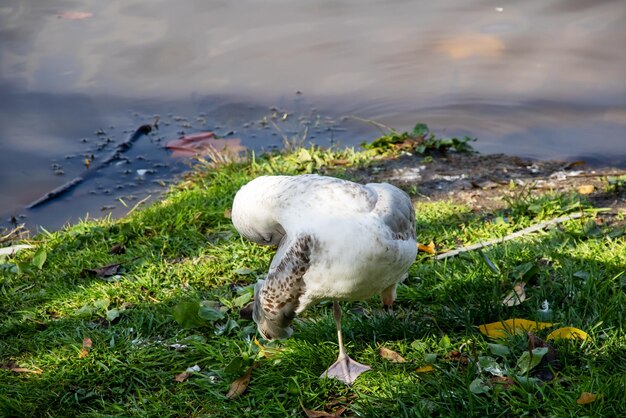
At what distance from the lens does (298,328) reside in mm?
4039

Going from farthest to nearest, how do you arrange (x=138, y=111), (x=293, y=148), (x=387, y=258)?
(x=138, y=111) < (x=293, y=148) < (x=387, y=258)

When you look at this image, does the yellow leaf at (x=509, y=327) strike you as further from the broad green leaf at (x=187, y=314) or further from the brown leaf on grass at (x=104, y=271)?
the brown leaf on grass at (x=104, y=271)

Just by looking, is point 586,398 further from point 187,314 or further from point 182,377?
point 187,314

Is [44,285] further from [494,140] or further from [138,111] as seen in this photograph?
[494,140]

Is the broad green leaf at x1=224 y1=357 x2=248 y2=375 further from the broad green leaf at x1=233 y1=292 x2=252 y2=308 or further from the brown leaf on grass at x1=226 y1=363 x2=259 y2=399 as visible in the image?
the broad green leaf at x1=233 y1=292 x2=252 y2=308

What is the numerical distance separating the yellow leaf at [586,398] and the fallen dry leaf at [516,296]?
0.80 meters

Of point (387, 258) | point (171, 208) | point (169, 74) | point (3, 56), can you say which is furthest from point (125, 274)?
point (3, 56)

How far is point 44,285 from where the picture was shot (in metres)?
4.96

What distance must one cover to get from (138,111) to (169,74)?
0.71 metres

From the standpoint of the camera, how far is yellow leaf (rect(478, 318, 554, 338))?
3.61 m

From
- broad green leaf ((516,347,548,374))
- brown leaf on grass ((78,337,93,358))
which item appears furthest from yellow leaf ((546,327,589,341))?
brown leaf on grass ((78,337,93,358))

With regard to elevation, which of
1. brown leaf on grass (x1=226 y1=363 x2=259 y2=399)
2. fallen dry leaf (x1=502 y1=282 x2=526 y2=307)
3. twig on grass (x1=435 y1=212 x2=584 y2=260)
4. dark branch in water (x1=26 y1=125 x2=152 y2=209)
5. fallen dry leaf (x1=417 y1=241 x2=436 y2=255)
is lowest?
dark branch in water (x1=26 y1=125 x2=152 y2=209)

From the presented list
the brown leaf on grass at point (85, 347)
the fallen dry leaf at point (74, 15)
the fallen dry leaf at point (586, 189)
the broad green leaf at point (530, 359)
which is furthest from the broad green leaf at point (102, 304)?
the fallen dry leaf at point (74, 15)

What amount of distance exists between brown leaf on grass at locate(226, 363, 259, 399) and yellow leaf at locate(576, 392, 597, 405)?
145 centimetres
